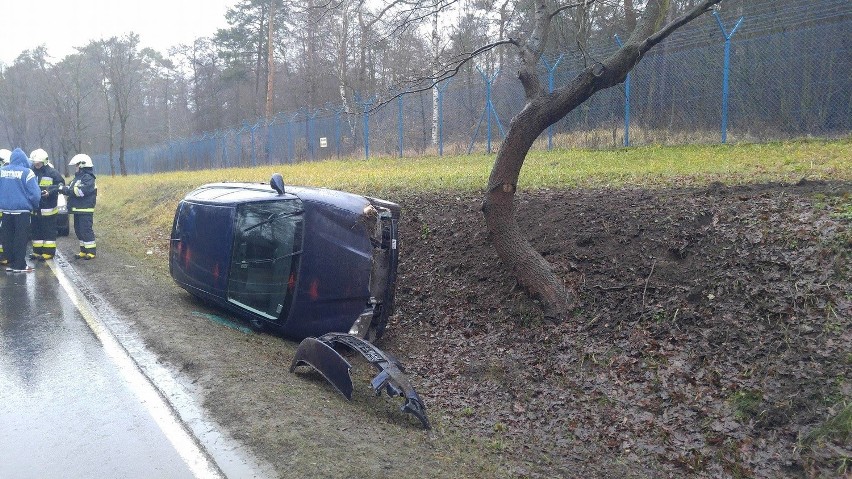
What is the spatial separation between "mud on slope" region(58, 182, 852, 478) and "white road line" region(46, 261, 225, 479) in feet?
0.99

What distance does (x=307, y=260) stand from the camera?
22.2 ft

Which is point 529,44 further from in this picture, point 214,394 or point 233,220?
point 214,394

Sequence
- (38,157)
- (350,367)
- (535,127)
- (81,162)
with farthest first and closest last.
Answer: (38,157) → (81,162) → (535,127) → (350,367)

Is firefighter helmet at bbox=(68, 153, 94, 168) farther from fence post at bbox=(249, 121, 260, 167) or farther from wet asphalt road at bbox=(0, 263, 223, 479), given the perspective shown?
fence post at bbox=(249, 121, 260, 167)

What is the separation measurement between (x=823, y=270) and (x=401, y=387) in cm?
367

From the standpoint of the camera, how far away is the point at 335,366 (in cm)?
567

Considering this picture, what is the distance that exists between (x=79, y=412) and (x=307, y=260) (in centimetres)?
244

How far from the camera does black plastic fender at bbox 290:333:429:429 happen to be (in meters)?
5.30

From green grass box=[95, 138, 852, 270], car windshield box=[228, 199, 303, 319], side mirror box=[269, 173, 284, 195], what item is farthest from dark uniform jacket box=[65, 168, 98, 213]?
side mirror box=[269, 173, 284, 195]

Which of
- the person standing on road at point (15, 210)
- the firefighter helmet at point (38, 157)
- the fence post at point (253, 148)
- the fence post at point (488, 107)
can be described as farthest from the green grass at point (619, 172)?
the fence post at point (253, 148)

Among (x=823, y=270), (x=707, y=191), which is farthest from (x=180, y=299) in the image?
(x=823, y=270)

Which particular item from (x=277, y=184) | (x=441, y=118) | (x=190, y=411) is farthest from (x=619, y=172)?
(x=441, y=118)

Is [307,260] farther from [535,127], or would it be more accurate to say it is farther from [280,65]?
[280,65]

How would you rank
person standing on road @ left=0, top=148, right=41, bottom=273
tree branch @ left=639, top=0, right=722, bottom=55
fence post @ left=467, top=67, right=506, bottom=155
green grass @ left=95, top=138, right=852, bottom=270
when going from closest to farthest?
tree branch @ left=639, top=0, right=722, bottom=55 → green grass @ left=95, top=138, right=852, bottom=270 → person standing on road @ left=0, top=148, right=41, bottom=273 → fence post @ left=467, top=67, right=506, bottom=155
